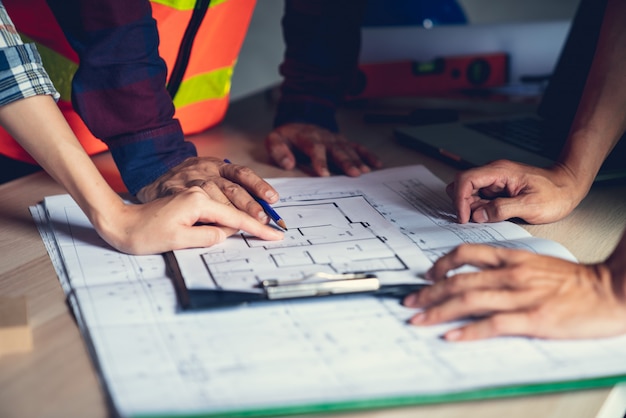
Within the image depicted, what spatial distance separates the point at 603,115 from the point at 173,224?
542 millimetres

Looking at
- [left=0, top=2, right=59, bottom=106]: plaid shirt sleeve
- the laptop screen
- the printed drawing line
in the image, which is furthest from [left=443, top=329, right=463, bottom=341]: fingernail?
the laptop screen

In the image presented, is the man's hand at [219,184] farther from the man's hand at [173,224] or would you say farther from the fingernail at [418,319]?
the fingernail at [418,319]

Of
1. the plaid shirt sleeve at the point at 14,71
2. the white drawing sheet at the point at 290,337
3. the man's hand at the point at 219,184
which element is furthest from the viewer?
the man's hand at the point at 219,184

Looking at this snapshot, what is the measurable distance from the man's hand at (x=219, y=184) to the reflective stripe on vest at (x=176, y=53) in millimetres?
232

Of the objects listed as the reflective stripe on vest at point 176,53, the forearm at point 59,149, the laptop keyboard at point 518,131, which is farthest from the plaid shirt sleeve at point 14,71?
the laptop keyboard at point 518,131

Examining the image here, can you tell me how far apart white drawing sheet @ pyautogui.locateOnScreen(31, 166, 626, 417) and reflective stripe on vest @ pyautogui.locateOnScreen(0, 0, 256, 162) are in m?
0.30

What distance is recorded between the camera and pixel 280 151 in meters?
1.10

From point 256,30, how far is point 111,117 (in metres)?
2.43

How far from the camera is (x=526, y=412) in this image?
0.50 metres

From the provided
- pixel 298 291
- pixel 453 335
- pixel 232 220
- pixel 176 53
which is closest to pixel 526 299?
pixel 453 335

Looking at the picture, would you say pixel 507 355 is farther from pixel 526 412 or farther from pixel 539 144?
pixel 539 144

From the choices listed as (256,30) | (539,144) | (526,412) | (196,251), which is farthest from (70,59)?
(256,30)

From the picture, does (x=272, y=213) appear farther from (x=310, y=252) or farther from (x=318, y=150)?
(x=318, y=150)

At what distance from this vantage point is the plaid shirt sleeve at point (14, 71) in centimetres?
73
